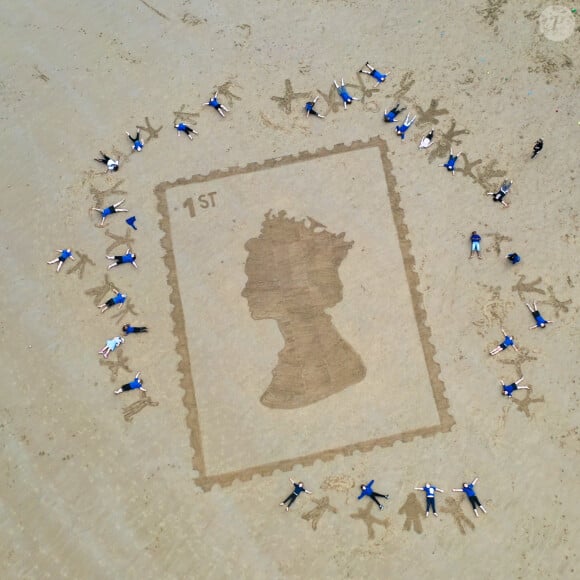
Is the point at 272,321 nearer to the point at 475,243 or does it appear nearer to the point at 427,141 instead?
the point at 475,243

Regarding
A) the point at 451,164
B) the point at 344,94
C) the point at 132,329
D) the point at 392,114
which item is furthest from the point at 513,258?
the point at 132,329

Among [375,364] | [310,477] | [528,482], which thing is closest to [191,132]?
[375,364]

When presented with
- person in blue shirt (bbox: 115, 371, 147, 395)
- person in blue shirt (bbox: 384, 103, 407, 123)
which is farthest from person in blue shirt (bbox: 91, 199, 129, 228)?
person in blue shirt (bbox: 384, 103, 407, 123)

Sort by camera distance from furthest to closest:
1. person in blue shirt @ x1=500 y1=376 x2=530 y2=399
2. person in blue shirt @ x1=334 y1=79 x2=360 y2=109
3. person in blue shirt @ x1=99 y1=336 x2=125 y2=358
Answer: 1. person in blue shirt @ x1=334 y1=79 x2=360 y2=109
2. person in blue shirt @ x1=99 y1=336 x2=125 y2=358
3. person in blue shirt @ x1=500 y1=376 x2=530 y2=399

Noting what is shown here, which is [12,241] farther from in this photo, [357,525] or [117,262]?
[357,525]

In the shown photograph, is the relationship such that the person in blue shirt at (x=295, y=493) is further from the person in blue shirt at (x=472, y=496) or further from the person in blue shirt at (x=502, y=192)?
the person in blue shirt at (x=502, y=192)

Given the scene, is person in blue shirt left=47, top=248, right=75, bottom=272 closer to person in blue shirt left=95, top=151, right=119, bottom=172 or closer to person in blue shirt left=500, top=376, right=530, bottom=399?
person in blue shirt left=95, top=151, right=119, bottom=172
